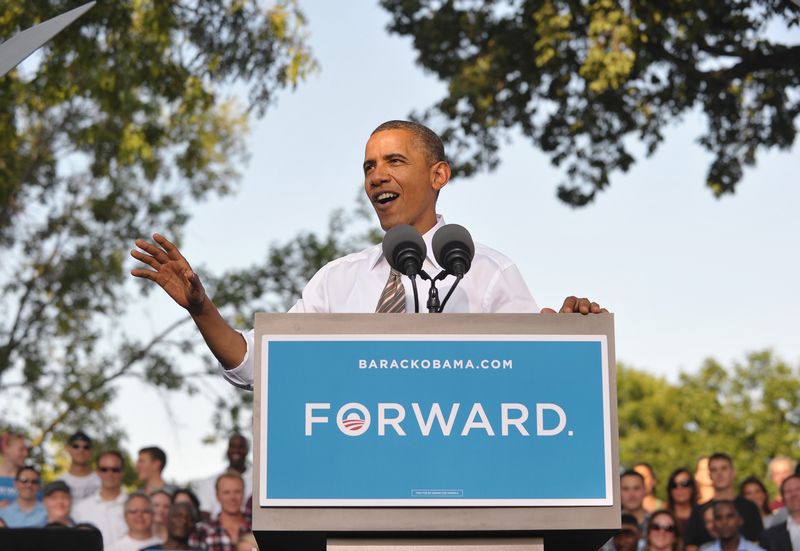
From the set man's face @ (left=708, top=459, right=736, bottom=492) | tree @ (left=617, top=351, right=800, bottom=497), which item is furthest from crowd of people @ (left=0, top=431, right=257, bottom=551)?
tree @ (left=617, top=351, right=800, bottom=497)

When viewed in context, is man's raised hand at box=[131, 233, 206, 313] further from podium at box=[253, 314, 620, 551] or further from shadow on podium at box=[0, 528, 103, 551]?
shadow on podium at box=[0, 528, 103, 551]

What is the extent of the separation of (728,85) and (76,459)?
782 centimetres

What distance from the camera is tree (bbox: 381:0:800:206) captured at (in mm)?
12539

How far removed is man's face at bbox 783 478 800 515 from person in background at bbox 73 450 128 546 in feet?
17.0

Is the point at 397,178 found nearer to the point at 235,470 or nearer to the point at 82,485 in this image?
the point at 235,470

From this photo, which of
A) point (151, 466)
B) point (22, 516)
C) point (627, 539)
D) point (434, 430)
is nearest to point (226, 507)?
point (151, 466)

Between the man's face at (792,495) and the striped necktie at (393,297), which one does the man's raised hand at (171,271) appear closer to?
the striped necktie at (393,297)

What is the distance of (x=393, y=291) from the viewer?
12.3ft

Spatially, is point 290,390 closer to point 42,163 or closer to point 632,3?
point 632,3

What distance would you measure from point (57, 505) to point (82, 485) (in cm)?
61

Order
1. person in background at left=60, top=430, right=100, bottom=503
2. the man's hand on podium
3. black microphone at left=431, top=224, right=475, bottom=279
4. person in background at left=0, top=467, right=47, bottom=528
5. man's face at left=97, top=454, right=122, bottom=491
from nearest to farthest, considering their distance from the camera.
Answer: the man's hand on podium
black microphone at left=431, top=224, right=475, bottom=279
man's face at left=97, top=454, right=122, bottom=491
person in background at left=0, top=467, right=47, bottom=528
person in background at left=60, top=430, right=100, bottom=503

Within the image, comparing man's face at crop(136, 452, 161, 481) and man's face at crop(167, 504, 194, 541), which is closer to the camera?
man's face at crop(167, 504, 194, 541)

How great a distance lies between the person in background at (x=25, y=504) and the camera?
1052cm

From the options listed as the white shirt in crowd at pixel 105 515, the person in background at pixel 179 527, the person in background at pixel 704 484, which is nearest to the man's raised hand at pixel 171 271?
the person in background at pixel 179 527
